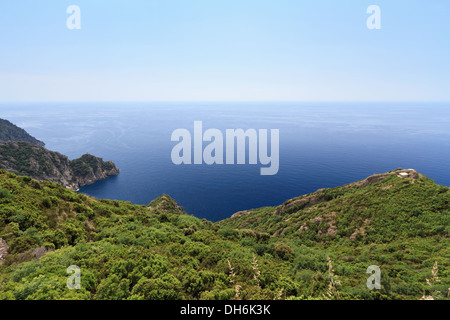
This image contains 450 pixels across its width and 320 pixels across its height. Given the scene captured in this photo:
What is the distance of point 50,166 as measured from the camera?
114 metres

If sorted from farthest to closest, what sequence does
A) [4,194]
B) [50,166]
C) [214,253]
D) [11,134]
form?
[11,134], [50,166], [4,194], [214,253]

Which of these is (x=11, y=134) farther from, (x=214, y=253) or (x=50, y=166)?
(x=214, y=253)

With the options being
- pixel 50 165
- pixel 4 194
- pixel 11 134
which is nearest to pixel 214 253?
pixel 4 194

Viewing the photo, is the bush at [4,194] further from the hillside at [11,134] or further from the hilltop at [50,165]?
the hillside at [11,134]

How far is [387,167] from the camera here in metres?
134

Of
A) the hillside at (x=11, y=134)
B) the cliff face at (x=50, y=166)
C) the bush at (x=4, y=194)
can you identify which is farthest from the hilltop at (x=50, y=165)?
the bush at (x=4, y=194)

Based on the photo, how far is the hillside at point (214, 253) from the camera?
1082cm

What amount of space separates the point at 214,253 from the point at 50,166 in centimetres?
14111

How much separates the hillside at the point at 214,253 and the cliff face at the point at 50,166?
113483mm

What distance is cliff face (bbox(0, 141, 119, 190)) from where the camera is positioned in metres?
106

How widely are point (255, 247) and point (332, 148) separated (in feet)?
598

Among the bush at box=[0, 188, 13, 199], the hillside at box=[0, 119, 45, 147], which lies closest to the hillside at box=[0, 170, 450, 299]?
the bush at box=[0, 188, 13, 199]

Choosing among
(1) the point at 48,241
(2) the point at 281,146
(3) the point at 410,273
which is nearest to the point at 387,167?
(2) the point at 281,146
